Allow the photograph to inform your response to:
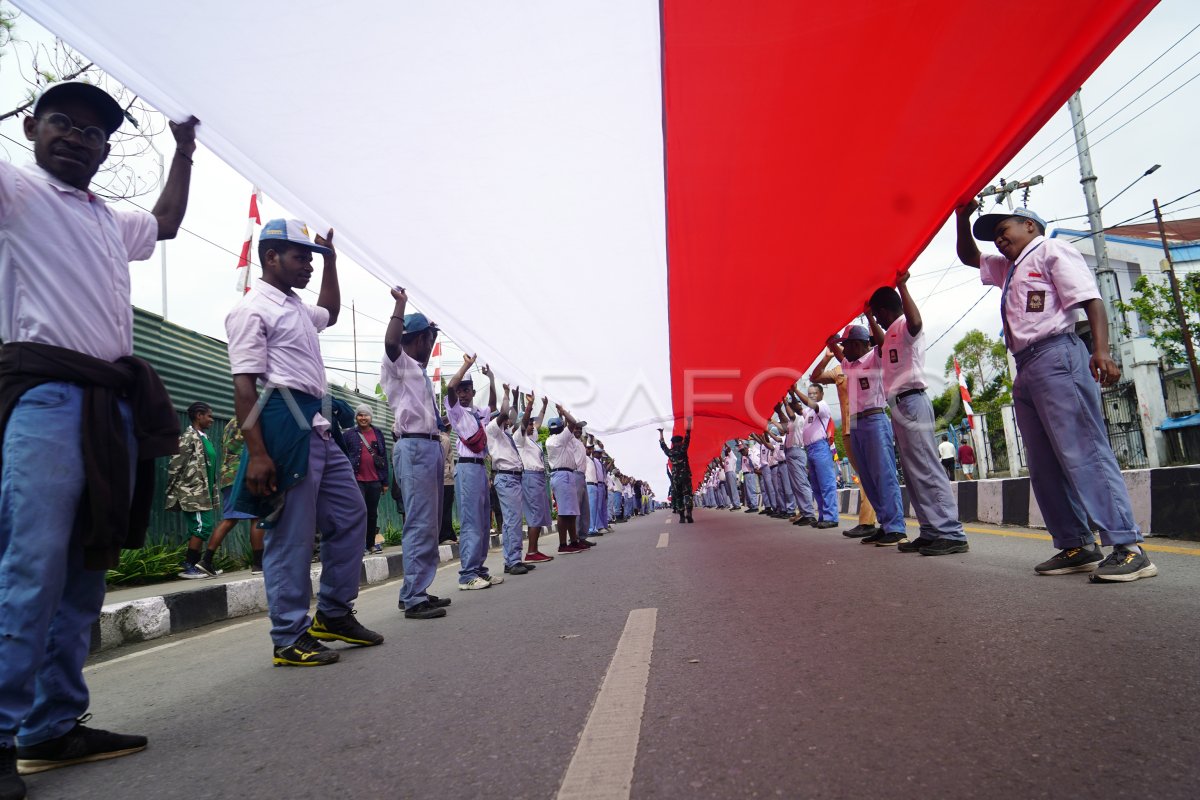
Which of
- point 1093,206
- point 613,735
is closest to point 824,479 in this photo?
point 613,735

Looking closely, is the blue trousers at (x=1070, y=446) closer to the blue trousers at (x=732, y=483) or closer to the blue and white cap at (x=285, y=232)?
the blue and white cap at (x=285, y=232)

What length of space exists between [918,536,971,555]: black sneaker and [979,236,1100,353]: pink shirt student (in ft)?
6.01

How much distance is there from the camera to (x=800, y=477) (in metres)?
11.1

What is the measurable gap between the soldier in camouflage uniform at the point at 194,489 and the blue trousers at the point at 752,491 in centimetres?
1526

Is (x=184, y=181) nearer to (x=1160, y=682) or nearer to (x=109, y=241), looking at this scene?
(x=109, y=241)

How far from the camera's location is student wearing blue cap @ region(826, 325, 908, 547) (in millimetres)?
6098

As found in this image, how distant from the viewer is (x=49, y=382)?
2092 mm

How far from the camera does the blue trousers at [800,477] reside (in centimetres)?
1098

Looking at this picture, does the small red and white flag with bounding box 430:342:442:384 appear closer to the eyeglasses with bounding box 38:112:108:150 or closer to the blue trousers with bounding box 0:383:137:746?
the eyeglasses with bounding box 38:112:108:150

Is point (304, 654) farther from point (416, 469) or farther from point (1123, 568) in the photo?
point (1123, 568)

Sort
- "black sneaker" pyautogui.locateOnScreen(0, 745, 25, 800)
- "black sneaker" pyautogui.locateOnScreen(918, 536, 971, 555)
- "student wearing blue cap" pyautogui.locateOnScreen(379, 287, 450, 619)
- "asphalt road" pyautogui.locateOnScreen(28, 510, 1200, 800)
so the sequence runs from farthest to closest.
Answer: "black sneaker" pyautogui.locateOnScreen(918, 536, 971, 555) < "student wearing blue cap" pyautogui.locateOnScreen(379, 287, 450, 619) < "black sneaker" pyautogui.locateOnScreen(0, 745, 25, 800) < "asphalt road" pyautogui.locateOnScreen(28, 510, 1200, 800)

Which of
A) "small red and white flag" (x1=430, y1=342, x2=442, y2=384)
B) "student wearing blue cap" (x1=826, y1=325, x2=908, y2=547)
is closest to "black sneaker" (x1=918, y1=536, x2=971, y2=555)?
"student wearing blue cap" (x1=826, y1=325, x2=908, y2=547)

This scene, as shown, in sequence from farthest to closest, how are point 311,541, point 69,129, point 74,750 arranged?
point 311,541 → point 69,129 → point 74,750

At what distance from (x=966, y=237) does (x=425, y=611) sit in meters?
4.05
